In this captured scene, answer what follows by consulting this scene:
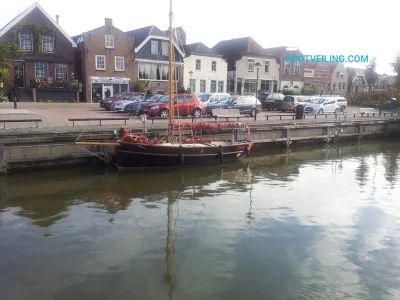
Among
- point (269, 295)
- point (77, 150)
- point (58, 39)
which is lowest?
point (269, 295)

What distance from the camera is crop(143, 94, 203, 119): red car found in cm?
2384

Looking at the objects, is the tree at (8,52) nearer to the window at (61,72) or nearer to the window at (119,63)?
the window at (61,72)

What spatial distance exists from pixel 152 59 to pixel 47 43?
1111cm

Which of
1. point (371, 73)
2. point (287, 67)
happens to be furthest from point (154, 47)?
point (371, 73)

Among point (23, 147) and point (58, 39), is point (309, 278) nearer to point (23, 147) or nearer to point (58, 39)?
point (23, 147)

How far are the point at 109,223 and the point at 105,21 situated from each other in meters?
34.5

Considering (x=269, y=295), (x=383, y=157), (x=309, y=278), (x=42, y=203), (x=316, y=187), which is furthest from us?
(x=383, y=157)

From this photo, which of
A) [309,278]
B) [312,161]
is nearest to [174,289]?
[309,278]

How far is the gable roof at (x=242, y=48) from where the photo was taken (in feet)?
169

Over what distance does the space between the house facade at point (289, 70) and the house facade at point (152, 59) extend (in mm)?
18937

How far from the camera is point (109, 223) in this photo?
10266mm

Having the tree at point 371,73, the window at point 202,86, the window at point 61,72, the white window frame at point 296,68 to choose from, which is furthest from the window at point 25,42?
the tree at point 371,73

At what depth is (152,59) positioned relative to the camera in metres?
42.7

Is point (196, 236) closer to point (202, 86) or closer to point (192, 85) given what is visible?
point (192, 85)
